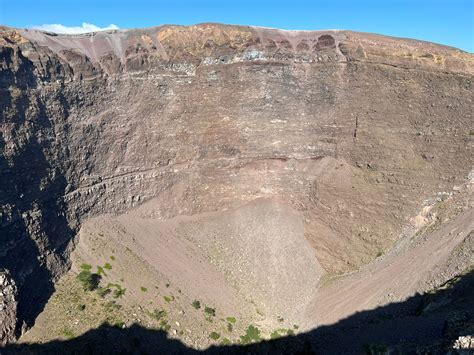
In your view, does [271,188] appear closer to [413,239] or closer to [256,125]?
[256,125]

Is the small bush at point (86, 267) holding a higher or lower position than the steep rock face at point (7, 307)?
higher

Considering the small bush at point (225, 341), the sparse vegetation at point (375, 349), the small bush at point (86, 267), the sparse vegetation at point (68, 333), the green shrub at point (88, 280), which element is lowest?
the sparse vegetation at point (68, 333)

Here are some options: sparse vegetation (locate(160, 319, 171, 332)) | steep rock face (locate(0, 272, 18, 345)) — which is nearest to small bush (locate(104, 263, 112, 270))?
sparse vegetation (locate(160, 319, 171, 332))

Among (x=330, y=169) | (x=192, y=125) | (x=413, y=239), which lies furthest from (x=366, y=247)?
(x=192, y=125)

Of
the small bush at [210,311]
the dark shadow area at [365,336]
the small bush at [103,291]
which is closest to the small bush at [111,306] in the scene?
the small bush at [103,291]

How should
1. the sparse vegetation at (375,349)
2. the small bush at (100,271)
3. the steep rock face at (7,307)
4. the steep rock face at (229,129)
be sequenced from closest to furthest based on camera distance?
the sparse vegetation at (375,349), the steep rock face at (7,307), the steep rock face at (229,129), the small bush at (100,271)

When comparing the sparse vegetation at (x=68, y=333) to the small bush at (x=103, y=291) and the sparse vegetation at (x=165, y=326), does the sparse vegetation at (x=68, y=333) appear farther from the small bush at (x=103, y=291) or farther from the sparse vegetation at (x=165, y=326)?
the sparse vegetation at (x=165, y=326)

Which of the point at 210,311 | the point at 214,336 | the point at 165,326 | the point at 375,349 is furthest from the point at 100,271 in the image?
the point at 375,349
